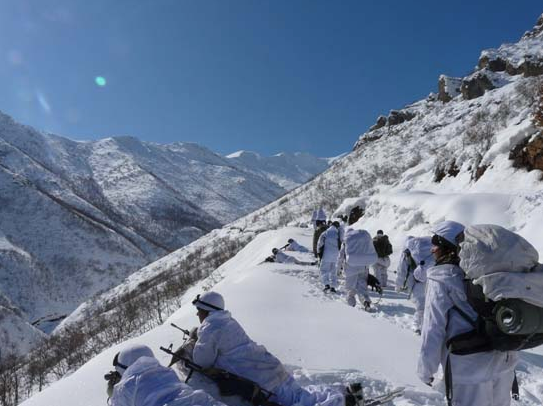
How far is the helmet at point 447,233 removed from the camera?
286 centimetres

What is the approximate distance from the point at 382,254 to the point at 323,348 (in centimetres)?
583

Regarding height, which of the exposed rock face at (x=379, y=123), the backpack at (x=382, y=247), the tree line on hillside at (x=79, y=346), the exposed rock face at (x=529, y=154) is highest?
the exposed rock face at (x=379, y=123)

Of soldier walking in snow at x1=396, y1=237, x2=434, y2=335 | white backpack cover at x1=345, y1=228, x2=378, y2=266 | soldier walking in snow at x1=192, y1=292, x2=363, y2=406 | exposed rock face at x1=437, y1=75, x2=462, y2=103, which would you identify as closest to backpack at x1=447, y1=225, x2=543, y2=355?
soldier walking in snow at x1=192, y1=292, x2=363, y2=406

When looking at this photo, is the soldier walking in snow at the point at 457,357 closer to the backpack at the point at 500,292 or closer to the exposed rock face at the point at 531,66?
the backpack at the point at 500,292

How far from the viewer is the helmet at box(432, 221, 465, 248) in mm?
2855

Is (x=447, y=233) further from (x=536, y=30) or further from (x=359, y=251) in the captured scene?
(x=536, y=30)

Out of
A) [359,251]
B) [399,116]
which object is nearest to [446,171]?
[359,251]

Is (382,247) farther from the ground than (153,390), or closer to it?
farther from the ground

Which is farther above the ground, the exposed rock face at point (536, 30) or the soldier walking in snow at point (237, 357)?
the exposed rock face at point (536, 30)

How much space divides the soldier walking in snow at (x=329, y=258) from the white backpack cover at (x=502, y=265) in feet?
24.6

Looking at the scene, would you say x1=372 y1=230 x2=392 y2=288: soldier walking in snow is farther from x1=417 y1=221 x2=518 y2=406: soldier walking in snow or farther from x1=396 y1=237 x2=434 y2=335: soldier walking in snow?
x1=417 y1=221 x2=518 y2=406: soldier walking in snow

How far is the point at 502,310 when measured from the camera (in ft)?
7.14

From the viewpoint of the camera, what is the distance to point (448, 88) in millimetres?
67562

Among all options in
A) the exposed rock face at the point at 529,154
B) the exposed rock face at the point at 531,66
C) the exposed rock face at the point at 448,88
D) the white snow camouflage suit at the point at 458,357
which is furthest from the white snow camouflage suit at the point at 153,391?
the exposed rock face at the point at 448,88
